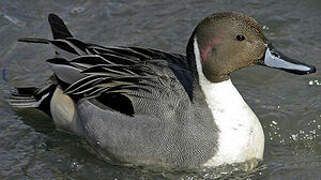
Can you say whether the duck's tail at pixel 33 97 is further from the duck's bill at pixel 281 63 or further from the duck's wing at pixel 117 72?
the duck's bill at pixel 281 63

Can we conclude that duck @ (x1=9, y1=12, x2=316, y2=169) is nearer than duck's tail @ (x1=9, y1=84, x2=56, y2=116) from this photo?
Yes

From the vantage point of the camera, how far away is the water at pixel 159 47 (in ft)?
17.7

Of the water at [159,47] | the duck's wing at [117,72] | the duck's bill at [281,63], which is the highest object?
the duck's bill at [281,63]

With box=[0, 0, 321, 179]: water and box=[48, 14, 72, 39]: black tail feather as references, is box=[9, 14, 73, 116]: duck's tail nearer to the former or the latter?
box=[48, 14, 72, 39]: black tail feather

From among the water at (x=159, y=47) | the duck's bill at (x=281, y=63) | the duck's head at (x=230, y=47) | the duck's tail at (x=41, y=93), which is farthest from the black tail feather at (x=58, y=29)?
the duck's bill at (x=281, y=63)

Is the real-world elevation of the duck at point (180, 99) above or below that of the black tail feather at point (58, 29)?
below

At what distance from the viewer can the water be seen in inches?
212

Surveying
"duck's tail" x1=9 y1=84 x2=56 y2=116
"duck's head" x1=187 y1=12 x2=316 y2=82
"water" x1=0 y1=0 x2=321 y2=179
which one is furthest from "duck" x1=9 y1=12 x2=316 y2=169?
"duck's tail" x1=9 y1=84 x2=56 y2=116

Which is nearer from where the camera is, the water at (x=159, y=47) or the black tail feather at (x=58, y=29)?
the water at (x=159, y=47)

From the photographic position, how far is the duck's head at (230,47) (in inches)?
190

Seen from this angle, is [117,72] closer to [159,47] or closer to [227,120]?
[227,120]

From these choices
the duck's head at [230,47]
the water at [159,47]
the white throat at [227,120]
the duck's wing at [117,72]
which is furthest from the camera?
the water at [159,47]

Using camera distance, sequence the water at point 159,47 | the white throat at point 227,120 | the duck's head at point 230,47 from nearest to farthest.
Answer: the duck's head at point 230,47, the white throat at point 227,120, the water at point 159,47

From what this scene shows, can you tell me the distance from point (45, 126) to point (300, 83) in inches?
93.2
